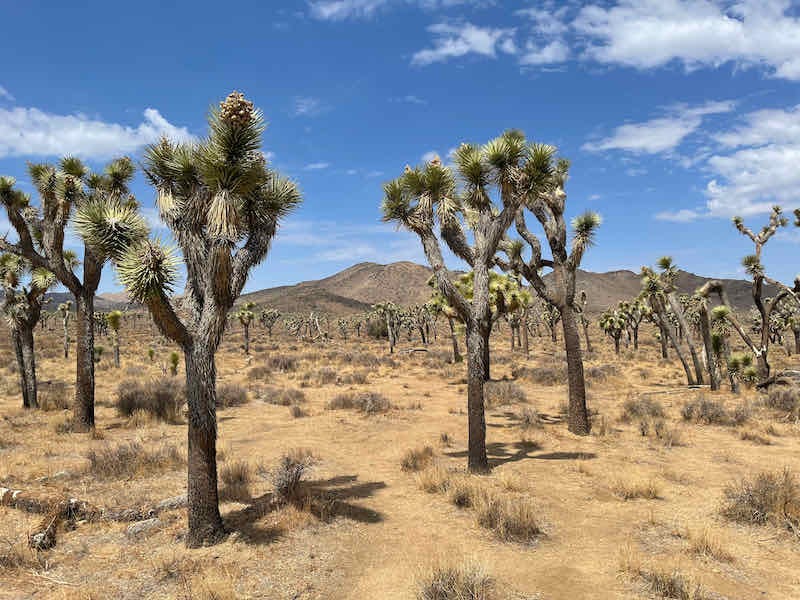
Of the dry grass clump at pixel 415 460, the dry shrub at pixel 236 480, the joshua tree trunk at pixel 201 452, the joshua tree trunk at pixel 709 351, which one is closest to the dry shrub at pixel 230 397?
the dry shrub at pixel 236 480

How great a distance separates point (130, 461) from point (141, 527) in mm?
3463

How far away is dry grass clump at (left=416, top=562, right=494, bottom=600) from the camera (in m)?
5.20

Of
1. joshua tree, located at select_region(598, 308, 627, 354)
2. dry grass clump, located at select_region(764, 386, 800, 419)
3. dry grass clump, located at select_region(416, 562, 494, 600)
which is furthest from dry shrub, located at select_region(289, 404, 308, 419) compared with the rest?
joshua tree, located at select_region(598, 308, 627, 354)

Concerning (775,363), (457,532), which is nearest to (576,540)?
(457,532)

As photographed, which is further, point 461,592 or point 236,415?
point 236,415

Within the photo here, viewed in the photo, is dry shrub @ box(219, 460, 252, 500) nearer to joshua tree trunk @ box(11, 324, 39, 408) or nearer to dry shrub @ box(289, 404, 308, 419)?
dry shrub @ box(289, 404, 308, 419)

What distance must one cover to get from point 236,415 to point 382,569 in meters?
12.6

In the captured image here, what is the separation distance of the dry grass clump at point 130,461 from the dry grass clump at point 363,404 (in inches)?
291

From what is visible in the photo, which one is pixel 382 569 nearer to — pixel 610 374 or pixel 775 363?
pixel 610 374

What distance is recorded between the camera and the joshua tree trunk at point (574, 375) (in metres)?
13.0

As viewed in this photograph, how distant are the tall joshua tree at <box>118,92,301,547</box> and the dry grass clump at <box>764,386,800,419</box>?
55.1 ft

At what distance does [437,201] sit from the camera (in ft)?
34.6

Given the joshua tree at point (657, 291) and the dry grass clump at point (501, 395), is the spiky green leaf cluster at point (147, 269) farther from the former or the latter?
the joshua tree at point (657, 291)

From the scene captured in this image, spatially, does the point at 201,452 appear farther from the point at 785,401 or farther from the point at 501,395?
the point at 785,401
